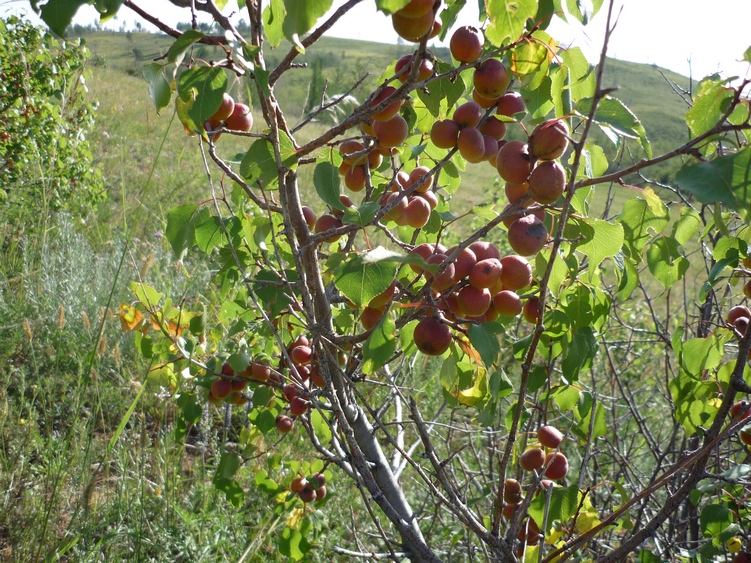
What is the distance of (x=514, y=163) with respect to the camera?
0.81 metres

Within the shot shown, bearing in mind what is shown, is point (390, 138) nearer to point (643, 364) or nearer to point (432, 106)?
point (432, 106)

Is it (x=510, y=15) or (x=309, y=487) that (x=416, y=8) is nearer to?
(x=510, y=15)

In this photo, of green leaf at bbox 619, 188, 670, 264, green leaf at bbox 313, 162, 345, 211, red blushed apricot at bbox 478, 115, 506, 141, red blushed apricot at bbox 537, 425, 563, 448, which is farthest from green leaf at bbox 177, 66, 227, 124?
red blushed apricot at bbox 537, 425, 563, 448

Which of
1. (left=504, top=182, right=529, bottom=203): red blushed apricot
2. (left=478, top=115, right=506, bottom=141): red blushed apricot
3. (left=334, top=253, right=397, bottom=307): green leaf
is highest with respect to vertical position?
(left=478, top=115, right=506, bottom=141): red blushed apricot

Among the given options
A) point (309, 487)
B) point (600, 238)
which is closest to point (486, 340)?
point (600, 238)

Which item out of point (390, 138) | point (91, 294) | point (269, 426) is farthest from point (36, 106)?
point (390, 138)

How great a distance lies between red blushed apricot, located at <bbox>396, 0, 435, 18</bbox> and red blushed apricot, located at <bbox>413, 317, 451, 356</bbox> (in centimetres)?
42

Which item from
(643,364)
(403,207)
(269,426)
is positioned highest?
(403,207)

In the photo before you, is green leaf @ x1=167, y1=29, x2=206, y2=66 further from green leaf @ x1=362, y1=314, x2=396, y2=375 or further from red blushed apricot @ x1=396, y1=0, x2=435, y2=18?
green leaf @ x1=362, y1=314, x2=396, y2=375

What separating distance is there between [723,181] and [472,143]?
39cm

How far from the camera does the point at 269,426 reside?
1.44 m

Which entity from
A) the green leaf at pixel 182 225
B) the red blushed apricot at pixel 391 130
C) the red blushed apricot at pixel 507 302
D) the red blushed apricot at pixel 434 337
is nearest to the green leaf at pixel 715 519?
the red blushed apricot at pixel 507 302

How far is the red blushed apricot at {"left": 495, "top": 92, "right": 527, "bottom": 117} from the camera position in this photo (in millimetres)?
948

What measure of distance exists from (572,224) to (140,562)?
6.13 feet
